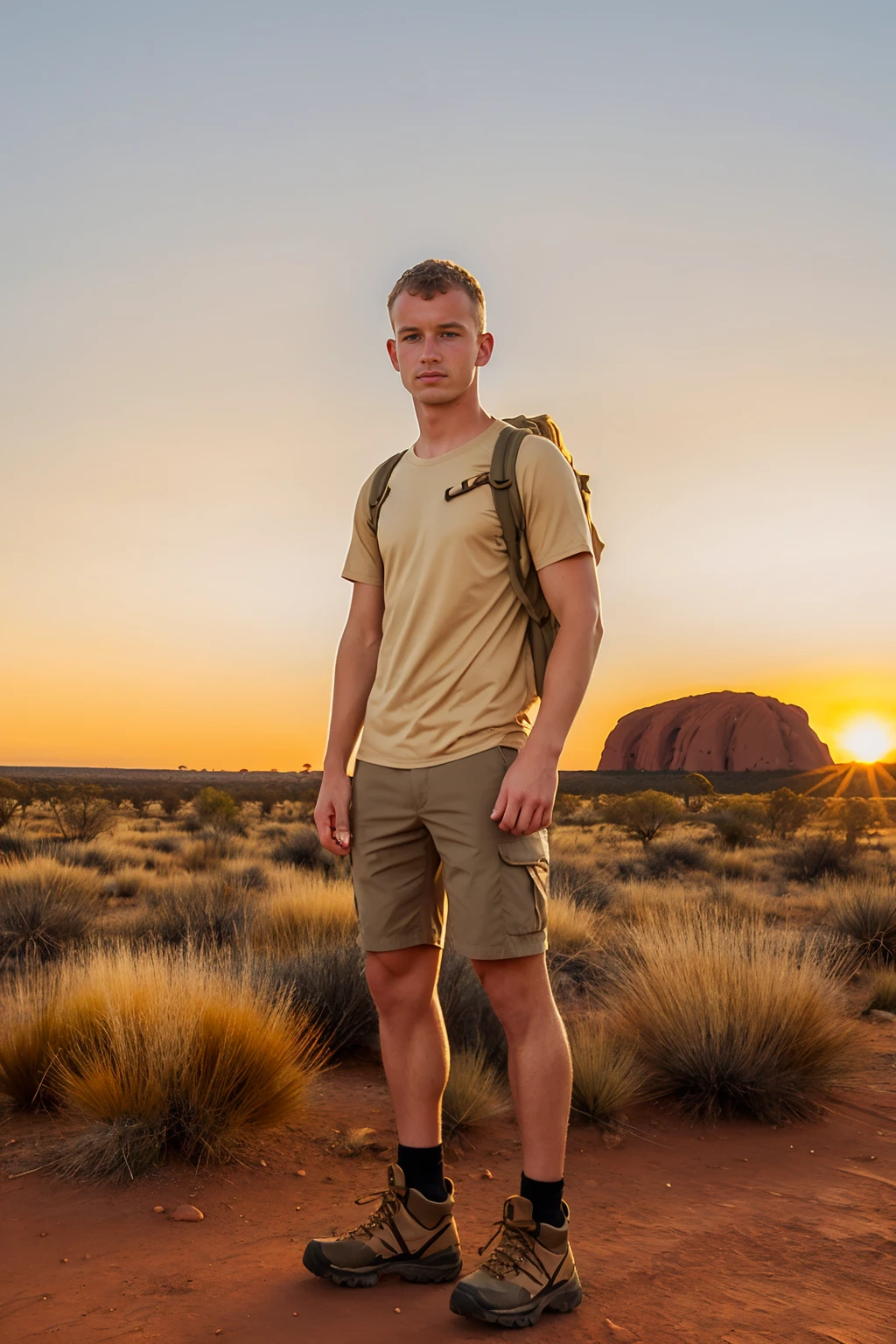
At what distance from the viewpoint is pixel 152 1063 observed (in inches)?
148

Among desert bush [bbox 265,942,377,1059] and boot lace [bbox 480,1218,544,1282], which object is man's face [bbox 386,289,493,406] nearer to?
boot lace [bbox 480,1218,544,1282]

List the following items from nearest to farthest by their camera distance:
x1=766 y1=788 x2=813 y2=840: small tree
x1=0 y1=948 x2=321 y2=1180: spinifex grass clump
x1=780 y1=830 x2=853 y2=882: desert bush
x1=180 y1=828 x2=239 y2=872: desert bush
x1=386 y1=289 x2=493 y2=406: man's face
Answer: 1. x1=386 y1=289 x2=493 y2=406: man's face
2. x1=0 y1=948 x2=321 y2=1180: spinifex grass clump
3. x1=180 y1=828 x2=239 y2=872: desert bush
4. x1=780 y1=830 x2=853 y2=882: desert bush
5. x1=766 y1=788 x2=813 y2=840: small tree

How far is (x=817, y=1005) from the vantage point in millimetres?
5086

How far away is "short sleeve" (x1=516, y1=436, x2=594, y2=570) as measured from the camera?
7.96 feet

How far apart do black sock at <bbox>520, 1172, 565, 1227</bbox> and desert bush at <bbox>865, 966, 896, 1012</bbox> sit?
518 centimetres

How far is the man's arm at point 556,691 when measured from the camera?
2316 mm

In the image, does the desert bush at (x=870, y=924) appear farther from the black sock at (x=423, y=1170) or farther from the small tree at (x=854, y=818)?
the small tree at (x=854, y=818)

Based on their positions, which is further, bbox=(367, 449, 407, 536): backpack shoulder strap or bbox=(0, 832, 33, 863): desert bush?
bbox=(0, 832, 33, 863): desert bush

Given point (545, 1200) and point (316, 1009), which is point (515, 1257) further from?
point (316, 1009)

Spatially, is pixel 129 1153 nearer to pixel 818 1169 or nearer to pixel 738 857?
pixel 818 1169

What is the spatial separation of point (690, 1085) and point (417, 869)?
2858 mm

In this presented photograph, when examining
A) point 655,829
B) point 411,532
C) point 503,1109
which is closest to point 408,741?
point 411,532

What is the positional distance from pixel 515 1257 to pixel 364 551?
184 centimetres

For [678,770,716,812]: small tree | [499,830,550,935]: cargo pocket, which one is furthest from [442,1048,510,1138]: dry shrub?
[678,770,716,812]: small tree
